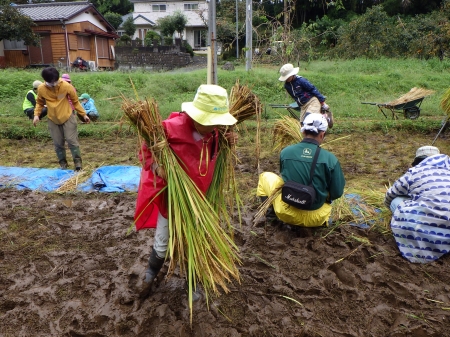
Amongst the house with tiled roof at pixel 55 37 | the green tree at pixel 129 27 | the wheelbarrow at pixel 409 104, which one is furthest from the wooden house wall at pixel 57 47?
the wheelbarrow at pixel 409 104

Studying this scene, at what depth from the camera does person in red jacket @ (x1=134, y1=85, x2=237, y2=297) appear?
6.68 ft

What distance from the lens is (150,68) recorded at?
1888 cm

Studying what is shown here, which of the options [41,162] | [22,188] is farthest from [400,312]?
[41,162]

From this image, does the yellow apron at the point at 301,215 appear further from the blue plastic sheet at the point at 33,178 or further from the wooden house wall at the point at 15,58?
the wooden house wall at the point at 15,58

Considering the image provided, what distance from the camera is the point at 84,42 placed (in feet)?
68.7

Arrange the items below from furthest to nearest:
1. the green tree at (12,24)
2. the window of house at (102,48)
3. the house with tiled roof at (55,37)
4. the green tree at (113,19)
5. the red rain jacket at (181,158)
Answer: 1. the green tree at (113,19)
2. the window of house at (102,48)
3. the house with tiled roof at (55,37)
4. the green tree at (12,24)
5. the red rain jacket at (181,158)

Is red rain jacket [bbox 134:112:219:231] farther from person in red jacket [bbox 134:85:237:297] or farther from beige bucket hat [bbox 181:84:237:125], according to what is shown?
beige bucket hat [bbox 181:84:237:125]

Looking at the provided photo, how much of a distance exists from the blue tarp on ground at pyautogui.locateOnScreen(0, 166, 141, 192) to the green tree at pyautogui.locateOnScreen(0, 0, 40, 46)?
13542mm

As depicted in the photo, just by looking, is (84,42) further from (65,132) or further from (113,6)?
(113,6)

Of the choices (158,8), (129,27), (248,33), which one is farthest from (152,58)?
(158,8)

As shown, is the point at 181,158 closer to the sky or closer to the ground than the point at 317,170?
closer to the sky

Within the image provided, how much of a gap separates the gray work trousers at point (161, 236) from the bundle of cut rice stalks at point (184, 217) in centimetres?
10

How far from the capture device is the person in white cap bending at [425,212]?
2.72 metres

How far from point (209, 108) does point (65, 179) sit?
321 cm
